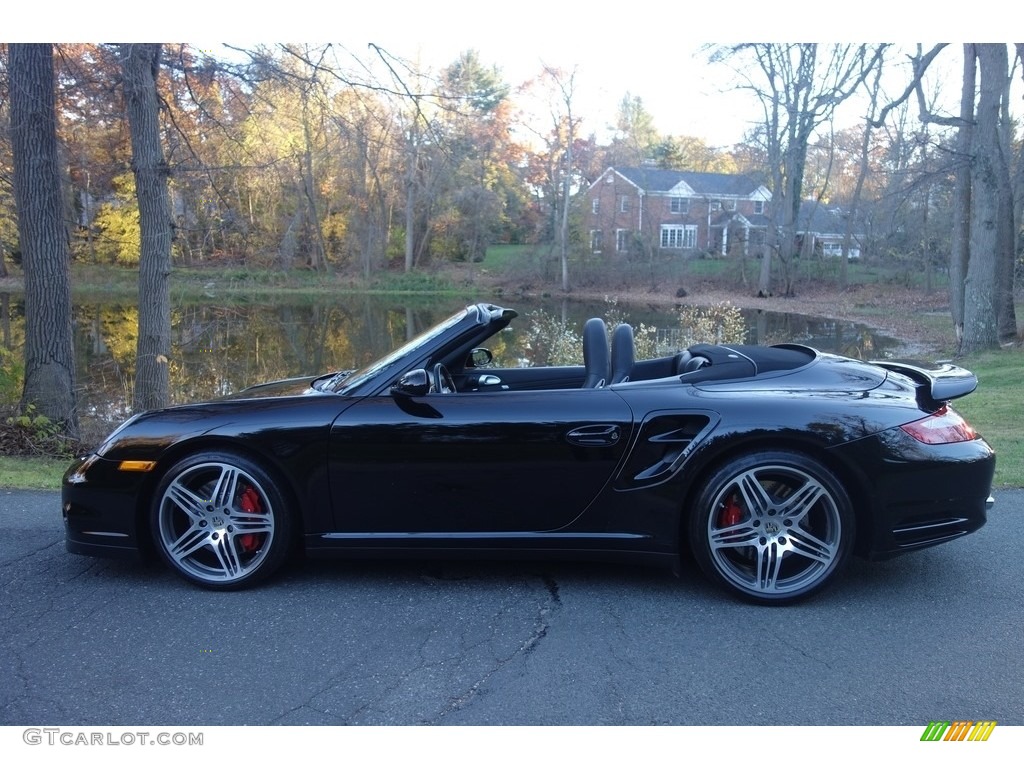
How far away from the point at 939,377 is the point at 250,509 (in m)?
3.34

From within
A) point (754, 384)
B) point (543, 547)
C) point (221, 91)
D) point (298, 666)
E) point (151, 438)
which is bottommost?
point (298, 666)

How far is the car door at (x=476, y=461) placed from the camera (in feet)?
12.5

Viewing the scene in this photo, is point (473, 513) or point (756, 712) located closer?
point (756, 712)

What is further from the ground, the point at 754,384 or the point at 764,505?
the point at 754,384

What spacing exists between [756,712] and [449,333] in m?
2.22

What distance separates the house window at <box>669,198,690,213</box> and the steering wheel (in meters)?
A: 56.4

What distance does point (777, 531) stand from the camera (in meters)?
3.74

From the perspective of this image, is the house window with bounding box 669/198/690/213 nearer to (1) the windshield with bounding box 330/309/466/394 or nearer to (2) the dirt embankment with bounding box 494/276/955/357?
(2) the dirt embankment with bounding box 494/276/955/357

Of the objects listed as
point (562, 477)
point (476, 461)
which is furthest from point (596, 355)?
point (476, 461)

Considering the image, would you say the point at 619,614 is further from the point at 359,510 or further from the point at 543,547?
the point at 359,510

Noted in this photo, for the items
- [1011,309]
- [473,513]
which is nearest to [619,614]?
[473,513]

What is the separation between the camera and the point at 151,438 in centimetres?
398

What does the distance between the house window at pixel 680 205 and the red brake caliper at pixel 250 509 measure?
5723cm
